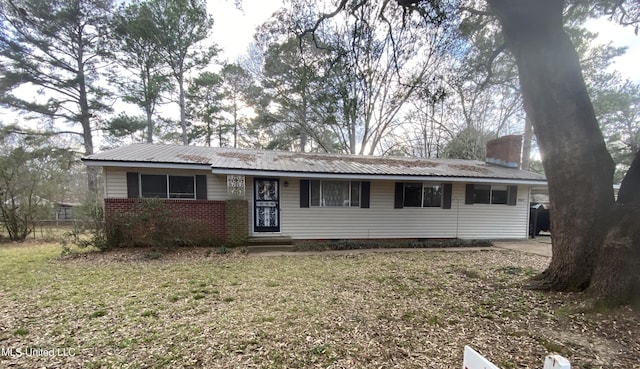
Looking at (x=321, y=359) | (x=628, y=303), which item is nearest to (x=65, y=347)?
(x=321, y=359)

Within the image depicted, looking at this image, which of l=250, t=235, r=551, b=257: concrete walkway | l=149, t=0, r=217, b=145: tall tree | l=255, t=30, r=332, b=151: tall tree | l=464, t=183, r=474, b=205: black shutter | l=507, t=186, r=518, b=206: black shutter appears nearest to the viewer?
l=250, t=235, r=551, b=257: concrete walkway

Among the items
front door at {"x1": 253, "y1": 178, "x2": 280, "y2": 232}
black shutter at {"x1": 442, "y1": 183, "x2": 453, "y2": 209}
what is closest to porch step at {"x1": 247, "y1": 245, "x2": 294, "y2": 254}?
front door at {"x1": 253, "y1": 178, "x2": 280, "y2": 232}

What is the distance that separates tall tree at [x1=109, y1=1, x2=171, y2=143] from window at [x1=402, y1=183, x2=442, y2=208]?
14.7m

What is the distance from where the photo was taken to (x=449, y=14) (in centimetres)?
629

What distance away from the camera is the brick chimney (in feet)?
39.2

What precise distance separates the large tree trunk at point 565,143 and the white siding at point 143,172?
25.8 feet

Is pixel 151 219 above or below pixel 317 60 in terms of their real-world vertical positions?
Answer: below

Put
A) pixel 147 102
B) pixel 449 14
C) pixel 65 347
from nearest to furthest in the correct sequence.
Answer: pixel 65 347
pixel 449 14
pixel 147 102

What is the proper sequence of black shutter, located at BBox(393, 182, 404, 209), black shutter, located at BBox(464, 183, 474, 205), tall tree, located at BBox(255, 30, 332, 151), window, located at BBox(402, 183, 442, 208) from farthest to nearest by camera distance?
tall tree, located at BBox(255, 30, 332, 151) → black shutter, located at BBox(464, 183, 474, 205) → window, located at BBox(402, 183, 442, 208) → black shutter, located at BBox(393, 182, 404, 209)

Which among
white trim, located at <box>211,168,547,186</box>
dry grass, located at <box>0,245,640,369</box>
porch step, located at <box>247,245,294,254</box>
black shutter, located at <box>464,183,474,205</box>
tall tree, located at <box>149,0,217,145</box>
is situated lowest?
porch step, located at <box>247,245,294,254</box>

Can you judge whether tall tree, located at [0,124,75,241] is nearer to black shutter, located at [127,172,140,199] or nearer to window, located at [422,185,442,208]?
black shutter, located at [127,172,140,199]

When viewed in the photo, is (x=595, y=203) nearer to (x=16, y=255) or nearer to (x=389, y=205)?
(x=389, y=205)

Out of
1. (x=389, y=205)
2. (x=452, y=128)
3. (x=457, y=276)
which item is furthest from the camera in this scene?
(x=452, y=128)

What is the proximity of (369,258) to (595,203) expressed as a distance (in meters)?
4.61
